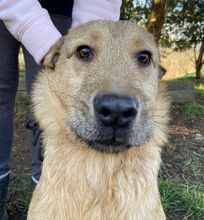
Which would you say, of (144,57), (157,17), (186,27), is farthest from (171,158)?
(186,27)

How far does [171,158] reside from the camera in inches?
196

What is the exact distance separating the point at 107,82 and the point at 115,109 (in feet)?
0.77

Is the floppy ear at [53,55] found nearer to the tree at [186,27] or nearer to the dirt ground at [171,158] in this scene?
the dirt ground at [171,158]

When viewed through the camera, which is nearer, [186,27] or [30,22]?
[30,22]

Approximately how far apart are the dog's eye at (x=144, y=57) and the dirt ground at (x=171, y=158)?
179cm

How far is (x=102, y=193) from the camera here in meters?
2.56

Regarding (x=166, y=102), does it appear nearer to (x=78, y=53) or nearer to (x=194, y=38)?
(x=78, y=53)

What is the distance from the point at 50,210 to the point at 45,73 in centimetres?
86

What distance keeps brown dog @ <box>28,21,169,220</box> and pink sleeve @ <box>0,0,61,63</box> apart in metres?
0.11

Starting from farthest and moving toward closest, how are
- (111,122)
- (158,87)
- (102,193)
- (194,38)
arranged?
(194,38)
(158,87)
(102,193)
(111,122)

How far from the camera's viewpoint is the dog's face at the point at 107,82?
2.23m

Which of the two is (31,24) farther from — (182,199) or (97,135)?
(182,199)

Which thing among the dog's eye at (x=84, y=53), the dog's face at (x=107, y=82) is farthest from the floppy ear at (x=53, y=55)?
the dog's eye at (x=84, y=53)

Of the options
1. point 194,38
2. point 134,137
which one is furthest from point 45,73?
point 194,38
